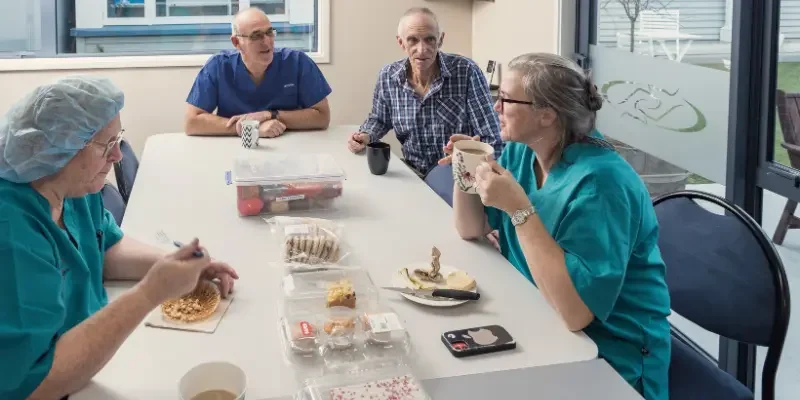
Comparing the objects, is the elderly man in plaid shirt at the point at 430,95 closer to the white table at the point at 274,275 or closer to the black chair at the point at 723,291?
the white table at the point at 274,275

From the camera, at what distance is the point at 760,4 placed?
230 centimetres

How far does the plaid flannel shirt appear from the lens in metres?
3.09

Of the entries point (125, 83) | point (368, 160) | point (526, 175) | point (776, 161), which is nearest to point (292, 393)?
point (526, 175)

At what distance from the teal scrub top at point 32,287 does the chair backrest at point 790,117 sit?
192 centimetres

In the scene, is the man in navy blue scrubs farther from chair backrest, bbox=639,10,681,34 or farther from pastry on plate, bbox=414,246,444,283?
pastry on plate, bbox=414,246,444,283

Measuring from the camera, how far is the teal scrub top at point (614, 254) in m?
1.48

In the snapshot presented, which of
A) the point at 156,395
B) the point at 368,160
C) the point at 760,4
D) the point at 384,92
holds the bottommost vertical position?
the point at 156,395

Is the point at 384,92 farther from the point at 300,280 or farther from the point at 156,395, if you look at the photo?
the point at 156,395

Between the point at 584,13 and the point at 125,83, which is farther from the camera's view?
the point at 125,83

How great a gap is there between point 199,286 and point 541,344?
2.21 feet

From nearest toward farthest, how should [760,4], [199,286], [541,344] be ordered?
[541,344] → [199,286] → [760,4]

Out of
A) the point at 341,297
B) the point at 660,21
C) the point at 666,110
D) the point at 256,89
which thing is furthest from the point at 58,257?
the point at 660,21

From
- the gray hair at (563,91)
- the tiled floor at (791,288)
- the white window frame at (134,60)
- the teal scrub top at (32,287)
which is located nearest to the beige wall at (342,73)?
the white window frame at (134,60)

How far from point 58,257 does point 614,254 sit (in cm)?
100
